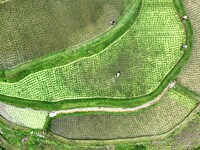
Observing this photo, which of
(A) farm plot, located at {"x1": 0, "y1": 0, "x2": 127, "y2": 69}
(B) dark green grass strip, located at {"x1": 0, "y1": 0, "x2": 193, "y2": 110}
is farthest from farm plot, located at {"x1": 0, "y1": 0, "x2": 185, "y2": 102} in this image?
(A) farm plot, located at {"x1": 0, "y1": 0, "x2": 127, "y2": 69}

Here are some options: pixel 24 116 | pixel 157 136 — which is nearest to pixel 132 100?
pixel 157 136

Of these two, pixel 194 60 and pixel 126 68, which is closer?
pixel 126 68

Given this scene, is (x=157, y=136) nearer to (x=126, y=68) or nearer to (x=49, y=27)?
(x=126, y=68)

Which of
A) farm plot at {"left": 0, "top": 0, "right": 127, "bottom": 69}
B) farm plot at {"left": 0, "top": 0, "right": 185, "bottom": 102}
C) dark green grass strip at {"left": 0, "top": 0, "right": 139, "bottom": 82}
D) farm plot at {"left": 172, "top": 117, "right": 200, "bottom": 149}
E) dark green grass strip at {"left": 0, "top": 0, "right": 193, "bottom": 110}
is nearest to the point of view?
farm plot at {"left": 0, "top": 0, "right": 127, "bottom": 69}

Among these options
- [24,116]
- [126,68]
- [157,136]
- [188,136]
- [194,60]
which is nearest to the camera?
[126,68]

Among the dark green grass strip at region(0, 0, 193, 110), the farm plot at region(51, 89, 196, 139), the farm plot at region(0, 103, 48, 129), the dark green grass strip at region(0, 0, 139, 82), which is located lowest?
the farm plot at region(51, 89, 196, 139)

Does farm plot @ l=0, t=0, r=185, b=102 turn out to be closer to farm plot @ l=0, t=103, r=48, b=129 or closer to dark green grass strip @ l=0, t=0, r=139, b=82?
dark green grass strip @ l=0, t=0, r=139, b=82

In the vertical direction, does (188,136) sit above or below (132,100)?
below
